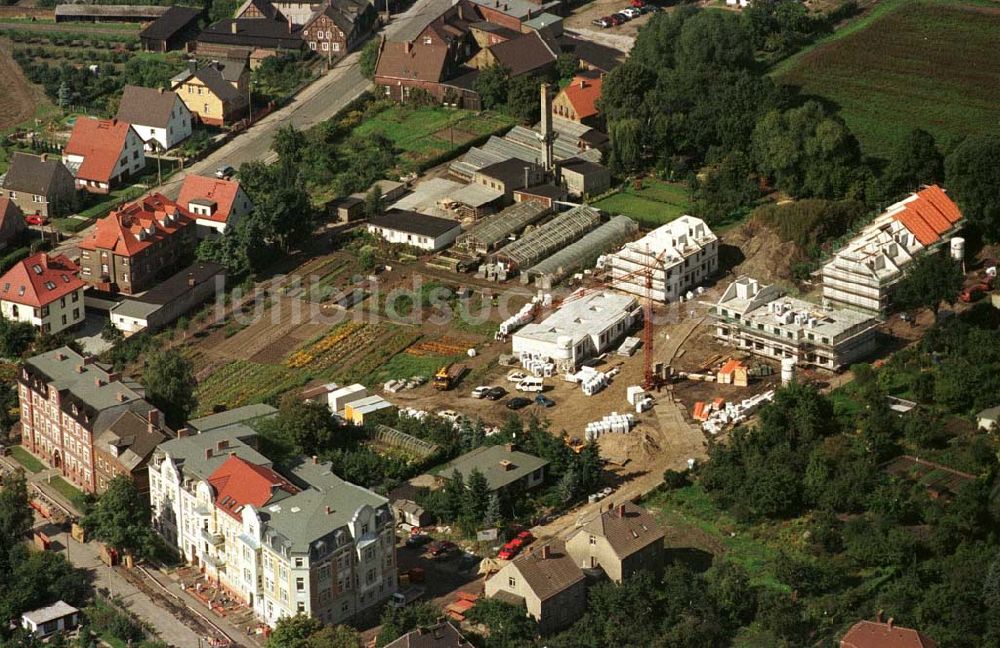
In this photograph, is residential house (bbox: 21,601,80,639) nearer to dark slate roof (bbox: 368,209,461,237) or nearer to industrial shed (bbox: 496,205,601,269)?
industrial shed (bbox: 496,205,601,269)

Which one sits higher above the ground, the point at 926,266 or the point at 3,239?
the point at 926,266

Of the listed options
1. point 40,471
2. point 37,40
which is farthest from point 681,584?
point 37,40

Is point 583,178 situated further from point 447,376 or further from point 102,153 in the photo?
point 102,153

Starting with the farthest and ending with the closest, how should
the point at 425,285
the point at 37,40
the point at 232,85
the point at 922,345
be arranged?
the point at 37,40
the point at 232,85
the point at 425,285
the point at 922,345

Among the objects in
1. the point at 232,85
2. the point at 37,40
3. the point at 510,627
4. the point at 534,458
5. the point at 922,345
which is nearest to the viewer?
the point at 510,627

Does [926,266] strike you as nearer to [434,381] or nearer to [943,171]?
[943,171]

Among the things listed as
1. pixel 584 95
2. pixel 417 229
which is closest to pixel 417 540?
pixel 417 229

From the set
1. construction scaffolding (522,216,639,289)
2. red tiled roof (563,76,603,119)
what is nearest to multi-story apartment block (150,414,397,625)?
construction scaffolding (522,216,639,289)
